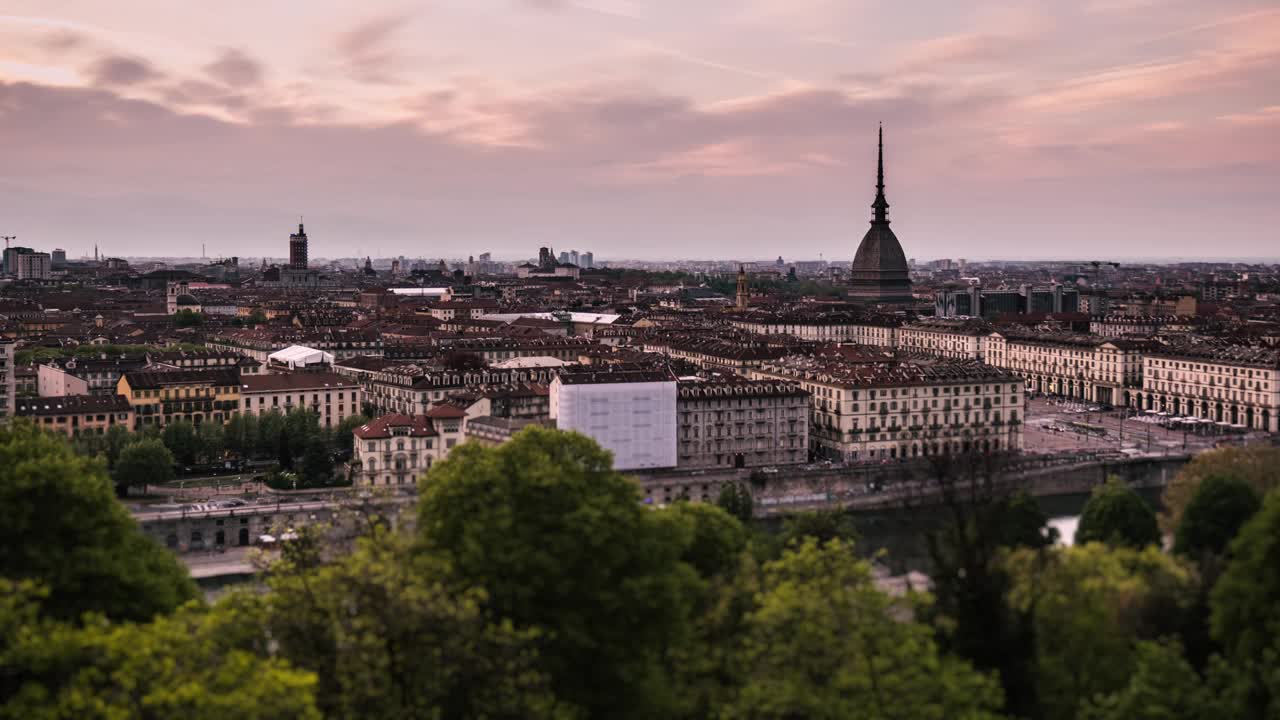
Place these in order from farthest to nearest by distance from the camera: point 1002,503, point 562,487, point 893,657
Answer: point 1002,503 < point 562,487 < point 893,657

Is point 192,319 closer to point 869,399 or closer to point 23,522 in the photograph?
point 869,399

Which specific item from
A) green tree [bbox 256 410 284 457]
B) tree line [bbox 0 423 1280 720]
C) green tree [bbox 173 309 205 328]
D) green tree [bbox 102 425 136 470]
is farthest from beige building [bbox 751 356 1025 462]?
green tree [bbox 173 309 205 328]

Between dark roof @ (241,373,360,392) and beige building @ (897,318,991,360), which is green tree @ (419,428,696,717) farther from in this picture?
beige building @ (897,318,991,360)

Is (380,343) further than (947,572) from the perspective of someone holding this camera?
Yes

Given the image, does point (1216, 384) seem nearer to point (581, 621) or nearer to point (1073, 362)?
point (1073, 362)

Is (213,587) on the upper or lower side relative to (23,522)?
lower

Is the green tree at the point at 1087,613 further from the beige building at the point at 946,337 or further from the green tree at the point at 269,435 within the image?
the beige building at the point at 946,337

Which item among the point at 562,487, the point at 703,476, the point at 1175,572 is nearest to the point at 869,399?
Answer: the point at 703,476
